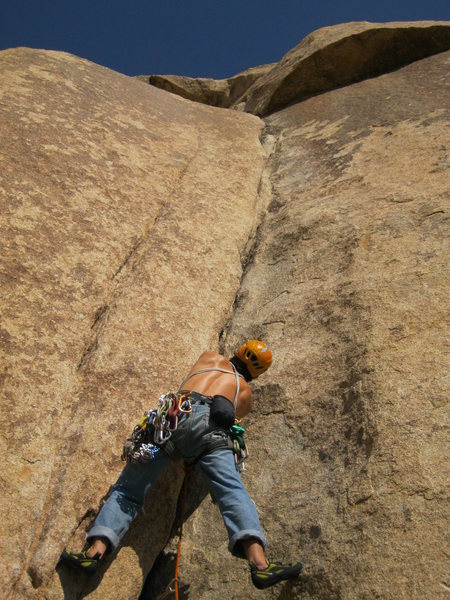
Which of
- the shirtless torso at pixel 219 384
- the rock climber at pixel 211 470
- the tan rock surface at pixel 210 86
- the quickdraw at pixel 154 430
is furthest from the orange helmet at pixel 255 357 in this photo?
the tan rock surface at pixel 210 86

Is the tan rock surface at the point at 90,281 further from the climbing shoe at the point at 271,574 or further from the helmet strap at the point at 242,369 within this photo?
the climbing shoe at the point at 271,574

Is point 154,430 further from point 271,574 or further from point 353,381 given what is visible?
point 353,381

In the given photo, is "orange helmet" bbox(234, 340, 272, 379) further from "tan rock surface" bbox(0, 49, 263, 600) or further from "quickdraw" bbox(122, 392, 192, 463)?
"quickdraw" bbox(122, 392, 192, 463)

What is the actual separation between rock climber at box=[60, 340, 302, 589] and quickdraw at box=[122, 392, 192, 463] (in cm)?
2

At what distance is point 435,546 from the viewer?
2.51 m

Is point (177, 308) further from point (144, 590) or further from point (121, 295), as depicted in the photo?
point (144, 590)

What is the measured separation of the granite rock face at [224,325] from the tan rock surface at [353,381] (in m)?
0.01

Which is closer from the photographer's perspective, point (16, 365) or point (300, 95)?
point (16, 365)

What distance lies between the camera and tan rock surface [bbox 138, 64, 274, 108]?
13.6m

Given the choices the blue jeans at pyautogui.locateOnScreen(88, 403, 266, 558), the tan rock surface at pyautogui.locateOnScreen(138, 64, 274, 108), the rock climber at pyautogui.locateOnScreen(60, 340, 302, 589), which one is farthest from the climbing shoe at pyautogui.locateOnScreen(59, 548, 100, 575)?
the tan rock surface at pyautogui.locateOnScreen(138, 64, 274, 108)

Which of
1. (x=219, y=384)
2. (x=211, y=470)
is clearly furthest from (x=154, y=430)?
(x=219, y=384)

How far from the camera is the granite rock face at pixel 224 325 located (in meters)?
2.87

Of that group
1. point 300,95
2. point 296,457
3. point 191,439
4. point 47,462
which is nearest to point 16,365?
point 47,462

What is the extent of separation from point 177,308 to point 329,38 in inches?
235
